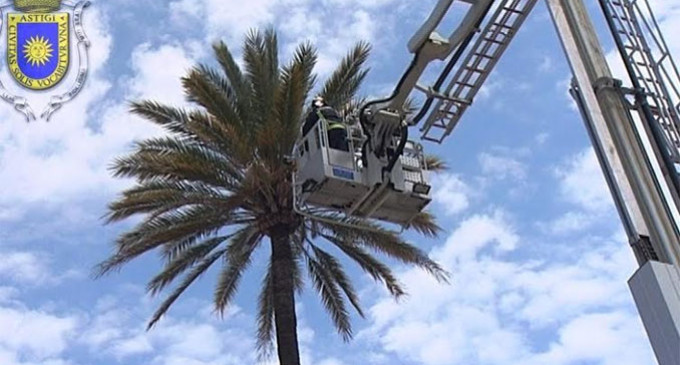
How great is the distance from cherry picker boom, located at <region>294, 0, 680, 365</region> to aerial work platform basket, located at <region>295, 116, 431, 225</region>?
0.04ft

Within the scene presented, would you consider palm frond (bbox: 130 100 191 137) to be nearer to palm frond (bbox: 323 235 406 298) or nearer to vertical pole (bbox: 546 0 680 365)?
palm frond (bbox: 323 235 406 298)

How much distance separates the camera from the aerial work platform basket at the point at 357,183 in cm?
1088

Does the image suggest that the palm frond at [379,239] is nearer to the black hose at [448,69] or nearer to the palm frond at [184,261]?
the palm frond at [184,261]

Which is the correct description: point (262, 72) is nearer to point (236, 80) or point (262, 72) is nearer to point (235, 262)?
point (236, 80)

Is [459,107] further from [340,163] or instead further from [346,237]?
[346,237]

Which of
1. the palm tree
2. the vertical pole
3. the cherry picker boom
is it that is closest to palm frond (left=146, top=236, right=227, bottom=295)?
the palm tree

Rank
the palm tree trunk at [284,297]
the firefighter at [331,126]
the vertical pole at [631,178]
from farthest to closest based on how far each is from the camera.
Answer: the palm tree trunk at [284,297]
the firefighter at [331,126]
the vertical pole at [631,178]

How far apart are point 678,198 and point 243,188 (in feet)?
34.2

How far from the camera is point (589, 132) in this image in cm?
738

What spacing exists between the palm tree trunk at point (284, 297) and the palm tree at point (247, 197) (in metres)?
0.02

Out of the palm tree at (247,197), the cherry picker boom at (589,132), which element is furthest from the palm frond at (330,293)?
the cherry picker boom at (589,132)

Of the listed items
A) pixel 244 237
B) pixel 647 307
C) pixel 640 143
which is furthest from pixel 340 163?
pixel 244 237

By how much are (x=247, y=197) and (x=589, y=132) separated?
33.0ft

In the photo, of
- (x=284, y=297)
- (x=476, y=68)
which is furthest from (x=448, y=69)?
(x=284, y=297)
